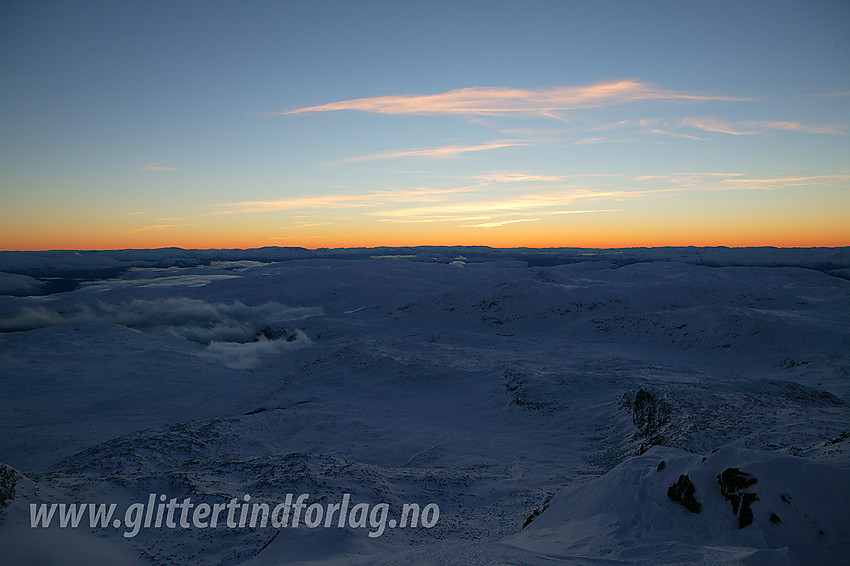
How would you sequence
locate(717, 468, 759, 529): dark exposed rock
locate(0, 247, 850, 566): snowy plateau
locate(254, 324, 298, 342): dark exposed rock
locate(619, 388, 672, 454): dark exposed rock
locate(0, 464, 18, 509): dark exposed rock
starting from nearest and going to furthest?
locate(717, 468, 759, 529): dark exposed rock → locate(0, 247, 850, 566): snowy plateau → locate(0, 464, 18, 509): dark exposed rock → locate(619, 388, 672, 454): dark exposed rock → locate(254, 324, 298, 342): dark exposed rock

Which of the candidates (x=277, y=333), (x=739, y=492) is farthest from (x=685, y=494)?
(x=277, y=333)

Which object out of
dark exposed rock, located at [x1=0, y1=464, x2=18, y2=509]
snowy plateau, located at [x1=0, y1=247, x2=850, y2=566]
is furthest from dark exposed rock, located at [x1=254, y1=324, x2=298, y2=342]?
dark exposed rock, located at [x1=0, y1=464, x2=18, y2=509]

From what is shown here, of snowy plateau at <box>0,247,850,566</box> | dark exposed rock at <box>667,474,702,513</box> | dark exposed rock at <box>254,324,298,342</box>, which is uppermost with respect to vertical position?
dark exposed rock at <box>667,474,702,513</box>

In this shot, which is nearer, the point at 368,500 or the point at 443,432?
the point at 368,500

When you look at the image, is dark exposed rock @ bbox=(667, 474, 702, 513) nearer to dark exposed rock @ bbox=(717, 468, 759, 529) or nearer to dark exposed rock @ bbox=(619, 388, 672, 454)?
dark exposed rock @ bbox=(717, 468, 759, 529)

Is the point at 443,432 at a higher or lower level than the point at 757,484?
lower

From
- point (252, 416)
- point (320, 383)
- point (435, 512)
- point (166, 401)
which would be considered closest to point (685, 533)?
point (435, 512)

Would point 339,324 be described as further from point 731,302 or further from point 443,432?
point 731,302

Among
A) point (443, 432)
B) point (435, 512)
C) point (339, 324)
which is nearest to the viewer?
point (435, 512)
